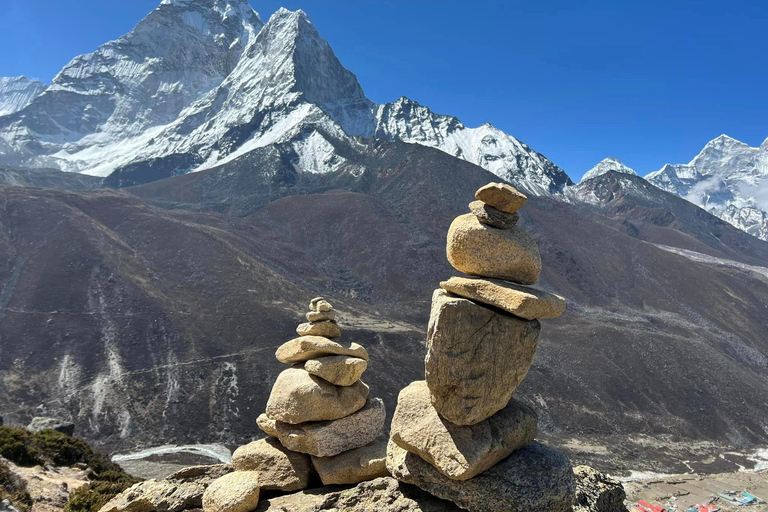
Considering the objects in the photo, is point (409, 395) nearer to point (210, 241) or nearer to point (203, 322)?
point (203, 322)

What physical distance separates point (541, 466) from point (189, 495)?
6351 millimetres

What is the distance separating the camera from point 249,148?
178375 millimetres

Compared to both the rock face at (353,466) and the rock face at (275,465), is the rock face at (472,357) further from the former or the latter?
the rock face at (275,465)

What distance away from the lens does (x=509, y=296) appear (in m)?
6.69

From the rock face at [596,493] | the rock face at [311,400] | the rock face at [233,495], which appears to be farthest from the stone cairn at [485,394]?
the rock face at [233,495]

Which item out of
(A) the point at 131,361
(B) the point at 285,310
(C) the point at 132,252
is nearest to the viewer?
(A) the point at 131,361

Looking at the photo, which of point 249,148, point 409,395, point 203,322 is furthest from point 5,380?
point 249,148

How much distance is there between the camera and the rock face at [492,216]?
716cm

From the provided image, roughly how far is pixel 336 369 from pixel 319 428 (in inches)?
47.9

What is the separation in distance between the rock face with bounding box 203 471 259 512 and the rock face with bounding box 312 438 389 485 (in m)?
1.42

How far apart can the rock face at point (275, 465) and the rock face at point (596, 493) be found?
5.16m

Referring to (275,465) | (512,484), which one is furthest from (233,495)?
(512,484)

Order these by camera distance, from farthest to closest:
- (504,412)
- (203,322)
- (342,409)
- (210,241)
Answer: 1. (210,241)
2. (203,322)
3. (342,409)
4. (504,412)

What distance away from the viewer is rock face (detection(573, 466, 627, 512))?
309 inches
